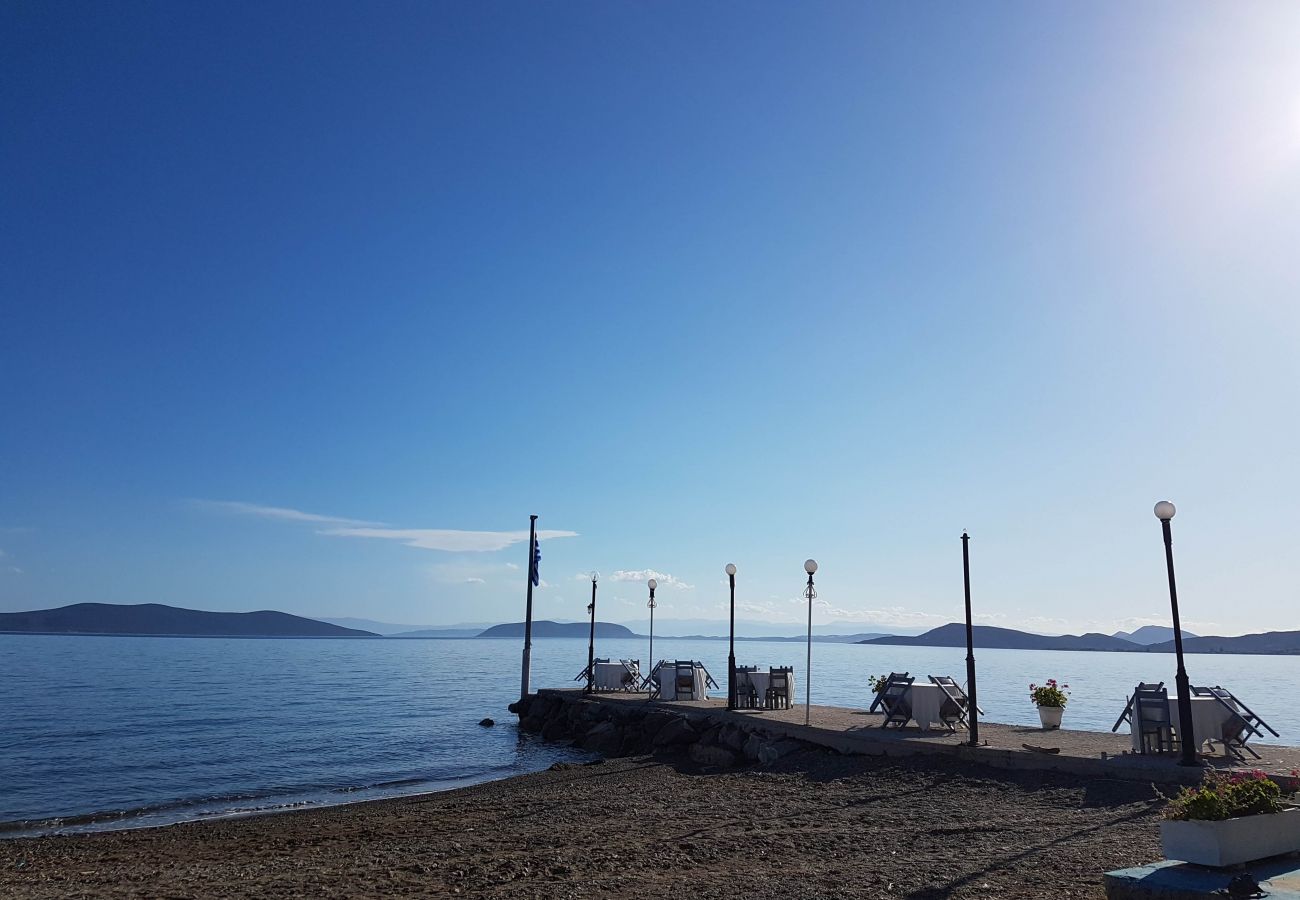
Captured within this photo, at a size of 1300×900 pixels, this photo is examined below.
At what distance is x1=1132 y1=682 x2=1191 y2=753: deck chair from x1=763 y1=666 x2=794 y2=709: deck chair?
428 inches

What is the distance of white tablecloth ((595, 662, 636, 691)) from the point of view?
109 ft

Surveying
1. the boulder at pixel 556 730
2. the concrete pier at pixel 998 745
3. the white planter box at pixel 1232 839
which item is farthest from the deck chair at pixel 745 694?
the white planter box at pixel 1232 839

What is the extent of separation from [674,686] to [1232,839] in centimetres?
2237

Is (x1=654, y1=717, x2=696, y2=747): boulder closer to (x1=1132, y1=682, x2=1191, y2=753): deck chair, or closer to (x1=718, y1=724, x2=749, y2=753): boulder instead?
(x1=718, y1=724, x2=749, y2=753): boulder

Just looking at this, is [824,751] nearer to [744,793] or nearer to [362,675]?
[744,793]

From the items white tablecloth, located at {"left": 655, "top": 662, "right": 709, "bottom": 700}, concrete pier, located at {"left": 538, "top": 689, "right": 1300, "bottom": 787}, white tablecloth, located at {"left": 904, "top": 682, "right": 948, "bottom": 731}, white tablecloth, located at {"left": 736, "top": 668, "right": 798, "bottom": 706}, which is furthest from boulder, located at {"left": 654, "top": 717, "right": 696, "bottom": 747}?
white tablecloth, located at {"left": 904, "top": 682, "right": 948, "bottom": 731}

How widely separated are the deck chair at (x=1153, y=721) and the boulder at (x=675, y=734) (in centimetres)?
1115

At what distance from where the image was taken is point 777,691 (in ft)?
78.7

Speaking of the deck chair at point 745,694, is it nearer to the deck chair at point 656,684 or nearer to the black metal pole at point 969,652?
the deck chair at point 656,684

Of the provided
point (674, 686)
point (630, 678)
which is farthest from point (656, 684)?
point (630, 678)

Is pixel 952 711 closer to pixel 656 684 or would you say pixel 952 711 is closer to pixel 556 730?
pixel 656 684

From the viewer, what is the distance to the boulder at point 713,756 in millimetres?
19062

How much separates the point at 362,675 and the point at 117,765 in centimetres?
5954

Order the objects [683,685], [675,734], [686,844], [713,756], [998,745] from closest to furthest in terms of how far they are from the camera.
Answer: [686,844], [998,745], [713,756], [675,734], [683,685]
